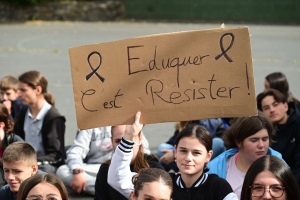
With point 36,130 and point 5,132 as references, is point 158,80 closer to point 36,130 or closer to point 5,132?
point 5,132

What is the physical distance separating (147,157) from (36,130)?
7.78ft

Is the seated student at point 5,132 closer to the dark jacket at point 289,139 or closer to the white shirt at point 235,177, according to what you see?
the white shirt at point 235,177

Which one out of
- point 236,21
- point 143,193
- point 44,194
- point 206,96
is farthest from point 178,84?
point 236,21

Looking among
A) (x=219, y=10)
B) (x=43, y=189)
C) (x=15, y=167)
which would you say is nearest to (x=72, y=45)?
(x=219, y=10)

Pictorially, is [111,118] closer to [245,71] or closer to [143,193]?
[143,193]

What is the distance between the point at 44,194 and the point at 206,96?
1.14 meters

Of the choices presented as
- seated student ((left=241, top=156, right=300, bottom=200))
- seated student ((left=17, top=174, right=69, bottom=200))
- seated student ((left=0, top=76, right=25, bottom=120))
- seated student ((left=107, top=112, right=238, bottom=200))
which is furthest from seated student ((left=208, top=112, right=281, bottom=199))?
seated student ((left=0, top=76, right=25, bottom=120))

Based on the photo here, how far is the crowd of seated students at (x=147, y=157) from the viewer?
3871 mm

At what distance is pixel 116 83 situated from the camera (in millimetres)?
4078

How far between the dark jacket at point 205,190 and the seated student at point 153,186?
0.46 meters

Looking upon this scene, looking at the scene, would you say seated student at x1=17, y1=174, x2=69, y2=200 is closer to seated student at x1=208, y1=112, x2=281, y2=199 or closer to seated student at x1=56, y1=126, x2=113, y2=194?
seated student at x1=208, y1=112, x2=281, y2=199

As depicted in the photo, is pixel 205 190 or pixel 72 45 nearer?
pixel 205 190

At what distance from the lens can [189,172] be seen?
Result: 4285mm

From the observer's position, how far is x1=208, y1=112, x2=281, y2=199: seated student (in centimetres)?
505
